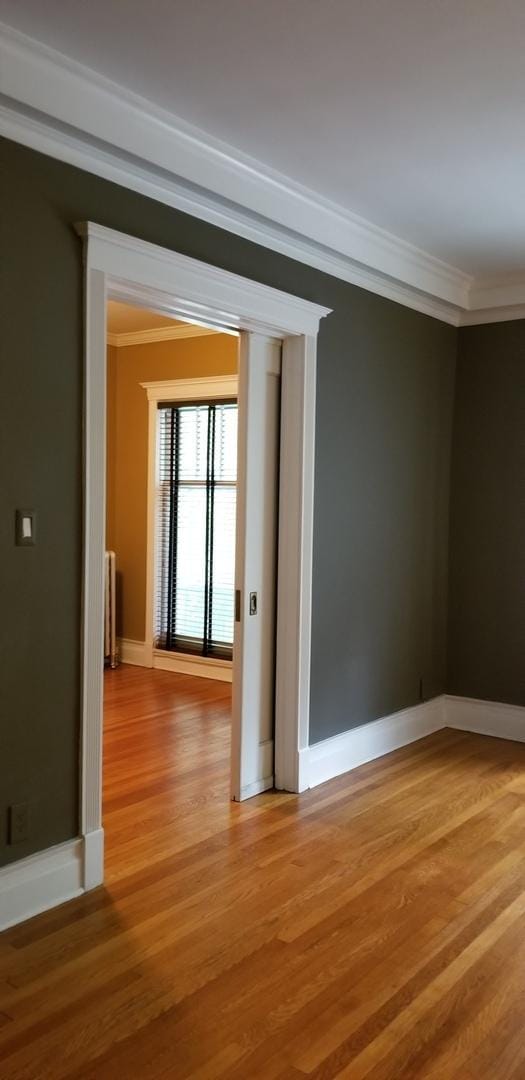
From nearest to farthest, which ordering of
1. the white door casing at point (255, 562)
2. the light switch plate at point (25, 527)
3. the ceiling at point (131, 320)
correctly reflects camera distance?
the light switch plate at point (25, 527), the white door casing at point (255, 562), the ceiling at point (131, 320)

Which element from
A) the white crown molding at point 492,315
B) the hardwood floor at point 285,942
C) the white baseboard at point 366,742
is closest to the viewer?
the hardwood floor at point 285,942

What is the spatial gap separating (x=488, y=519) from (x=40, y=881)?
3465 millimetres

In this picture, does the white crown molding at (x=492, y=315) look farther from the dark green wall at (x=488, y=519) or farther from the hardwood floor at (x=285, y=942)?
the hardwood floor at (x=285, y=942)

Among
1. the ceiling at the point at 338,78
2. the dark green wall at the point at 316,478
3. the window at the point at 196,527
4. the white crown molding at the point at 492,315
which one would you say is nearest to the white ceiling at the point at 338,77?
the ceiling at the point at 338,78

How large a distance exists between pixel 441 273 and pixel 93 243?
2.56 m

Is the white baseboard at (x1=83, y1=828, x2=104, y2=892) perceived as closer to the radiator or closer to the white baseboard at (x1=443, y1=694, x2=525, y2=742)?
the white baseboard at (x1=443, y1=694, x2=525, y2=742)

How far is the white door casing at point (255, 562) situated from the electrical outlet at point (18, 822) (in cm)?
132

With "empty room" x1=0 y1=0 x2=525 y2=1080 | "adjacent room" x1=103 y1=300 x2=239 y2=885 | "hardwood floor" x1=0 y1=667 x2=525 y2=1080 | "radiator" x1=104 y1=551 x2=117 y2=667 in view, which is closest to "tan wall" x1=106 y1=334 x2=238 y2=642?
"adjacent room" x1=103 y1=300 x2=239 y2=885

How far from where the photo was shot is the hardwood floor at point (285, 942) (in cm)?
223

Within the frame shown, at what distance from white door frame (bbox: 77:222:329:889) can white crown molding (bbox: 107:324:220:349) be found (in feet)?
8.65

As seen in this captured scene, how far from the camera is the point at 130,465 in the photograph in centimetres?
723

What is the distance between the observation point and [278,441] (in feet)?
13.5

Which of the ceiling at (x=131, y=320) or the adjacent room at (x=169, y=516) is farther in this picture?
the adjacent room at (x=169, y=516)

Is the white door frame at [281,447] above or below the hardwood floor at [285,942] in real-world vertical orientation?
above
